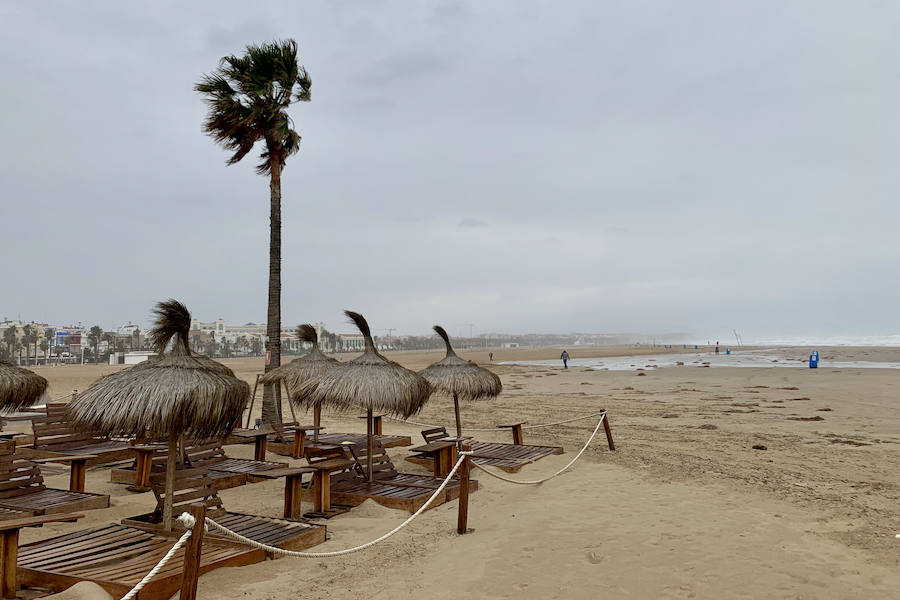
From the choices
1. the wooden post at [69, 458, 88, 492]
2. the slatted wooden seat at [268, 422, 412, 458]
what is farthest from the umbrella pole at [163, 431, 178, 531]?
the slatted wooden seat at [268, 422, 412, 458]

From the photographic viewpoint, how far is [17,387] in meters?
9.22

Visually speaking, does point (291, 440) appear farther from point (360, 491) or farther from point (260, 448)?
point (360, 491)

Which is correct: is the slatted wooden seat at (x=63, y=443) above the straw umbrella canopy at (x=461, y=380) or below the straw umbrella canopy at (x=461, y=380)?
below

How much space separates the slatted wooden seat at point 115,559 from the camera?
14.3 ft

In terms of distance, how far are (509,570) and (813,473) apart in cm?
668

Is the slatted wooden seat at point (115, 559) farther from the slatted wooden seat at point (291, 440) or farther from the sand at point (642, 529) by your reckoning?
the slatted wooden seat at point (291, 440)

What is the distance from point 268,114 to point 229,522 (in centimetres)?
1105

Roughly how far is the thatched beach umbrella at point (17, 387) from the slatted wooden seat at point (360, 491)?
16.4 feet

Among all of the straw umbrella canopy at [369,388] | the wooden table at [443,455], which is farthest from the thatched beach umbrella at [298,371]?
the wooden table at [443,455]

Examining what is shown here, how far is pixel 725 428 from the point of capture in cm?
1459

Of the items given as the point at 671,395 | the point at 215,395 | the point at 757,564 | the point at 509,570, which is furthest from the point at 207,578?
the point at 671,395

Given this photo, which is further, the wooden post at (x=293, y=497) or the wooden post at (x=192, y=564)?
the wooden post at (x=293, y=497)

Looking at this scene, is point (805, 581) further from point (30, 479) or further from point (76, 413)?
point (30, 479)

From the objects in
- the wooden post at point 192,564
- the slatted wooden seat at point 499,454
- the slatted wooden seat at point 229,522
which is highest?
the wooden post at point 192,564
